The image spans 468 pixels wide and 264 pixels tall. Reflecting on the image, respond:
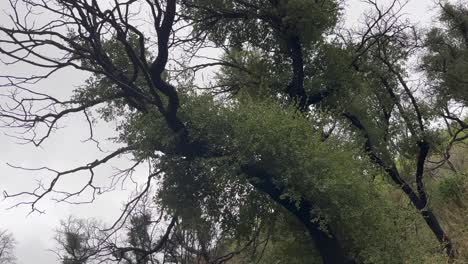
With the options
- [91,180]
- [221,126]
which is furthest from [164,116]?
[91,180]

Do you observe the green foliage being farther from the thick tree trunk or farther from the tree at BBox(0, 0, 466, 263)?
the thick tree trunk

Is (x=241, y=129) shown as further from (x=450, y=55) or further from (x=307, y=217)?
(x=450, y=55)

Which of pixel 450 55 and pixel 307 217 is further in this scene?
pixel 450 55

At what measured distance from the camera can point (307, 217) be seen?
10.8 meters

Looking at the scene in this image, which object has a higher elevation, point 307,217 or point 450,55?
point 450,55

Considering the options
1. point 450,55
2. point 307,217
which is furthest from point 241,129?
point 450,55

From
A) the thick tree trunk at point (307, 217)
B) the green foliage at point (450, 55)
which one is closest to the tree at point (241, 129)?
the thick tree trunk at point (307, 217)

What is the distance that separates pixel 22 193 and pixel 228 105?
4.32 metres

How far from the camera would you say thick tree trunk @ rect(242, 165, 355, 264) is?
10.4m

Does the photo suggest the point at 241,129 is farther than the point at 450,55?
No

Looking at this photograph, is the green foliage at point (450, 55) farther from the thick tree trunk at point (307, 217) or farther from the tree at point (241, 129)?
the thick tree trunk at point (307, 217)

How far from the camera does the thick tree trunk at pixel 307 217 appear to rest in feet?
34.1

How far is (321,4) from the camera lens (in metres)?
13.3

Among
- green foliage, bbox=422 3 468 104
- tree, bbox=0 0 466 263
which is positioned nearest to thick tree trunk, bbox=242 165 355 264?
tree, bbox=0 0 466 263
